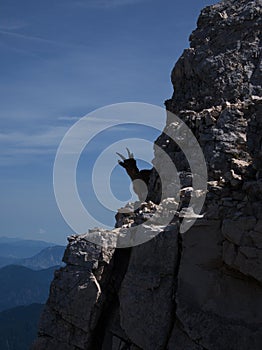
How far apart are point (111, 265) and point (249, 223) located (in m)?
6.74

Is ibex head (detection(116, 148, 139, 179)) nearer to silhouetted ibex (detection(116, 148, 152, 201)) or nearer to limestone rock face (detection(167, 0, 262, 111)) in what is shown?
silhouetted ibex (detection(116, 148, 152, 201))

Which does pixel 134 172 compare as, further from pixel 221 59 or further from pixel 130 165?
pixel 221 59

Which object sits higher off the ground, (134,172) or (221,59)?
(221,59)

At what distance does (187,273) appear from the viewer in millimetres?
16906

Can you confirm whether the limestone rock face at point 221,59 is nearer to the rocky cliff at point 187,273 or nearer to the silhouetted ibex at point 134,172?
the rocky cliff at point 187,273

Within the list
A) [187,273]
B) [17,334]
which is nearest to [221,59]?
[187,273]

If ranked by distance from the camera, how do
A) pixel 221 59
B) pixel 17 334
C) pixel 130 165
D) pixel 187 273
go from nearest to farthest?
pixel 187 273 < pixel 221 59 < pixel 130 165 < pixel 17 334

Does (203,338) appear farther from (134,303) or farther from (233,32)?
(233,32)

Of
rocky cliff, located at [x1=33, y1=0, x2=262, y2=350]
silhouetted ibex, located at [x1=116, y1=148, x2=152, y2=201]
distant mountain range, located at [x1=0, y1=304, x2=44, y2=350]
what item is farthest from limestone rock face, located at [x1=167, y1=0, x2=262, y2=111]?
distant mountain range, located at [x1=0, y1=304, x2=44, y2=350]

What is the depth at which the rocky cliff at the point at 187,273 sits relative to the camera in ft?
51.7

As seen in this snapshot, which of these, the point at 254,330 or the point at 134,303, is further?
the point at 134,303

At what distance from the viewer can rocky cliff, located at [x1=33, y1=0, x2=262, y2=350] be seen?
620 inches

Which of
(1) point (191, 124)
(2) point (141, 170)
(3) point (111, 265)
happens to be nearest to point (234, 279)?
(3) point (111, 265)

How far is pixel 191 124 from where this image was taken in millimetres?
22844
